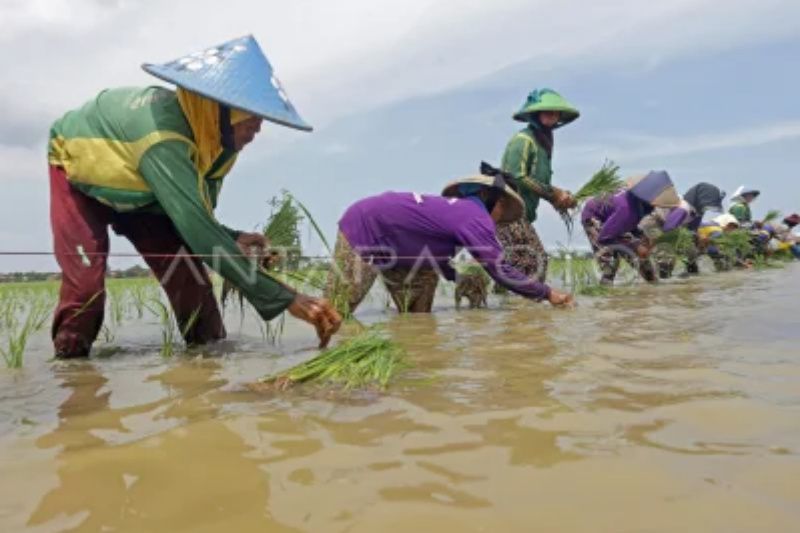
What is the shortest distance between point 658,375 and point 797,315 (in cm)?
162

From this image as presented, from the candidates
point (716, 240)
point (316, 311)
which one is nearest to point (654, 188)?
point (716, 240)

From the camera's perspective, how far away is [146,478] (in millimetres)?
1191

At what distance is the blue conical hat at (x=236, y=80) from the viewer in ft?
7.43

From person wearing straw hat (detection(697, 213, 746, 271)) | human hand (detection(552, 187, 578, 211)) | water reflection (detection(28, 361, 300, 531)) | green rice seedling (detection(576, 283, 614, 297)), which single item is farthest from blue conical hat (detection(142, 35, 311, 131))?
person wearing straw hat (detection(697, 213, 746, 271))

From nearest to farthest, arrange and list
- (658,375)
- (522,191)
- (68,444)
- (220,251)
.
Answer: (68,444) → (658,375) → (220,251) → (522,191)

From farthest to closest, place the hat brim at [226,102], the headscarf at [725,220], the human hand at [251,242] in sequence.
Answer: the headscarf at [725,220], the human hand at [251,242], the hat brim at [226,102]

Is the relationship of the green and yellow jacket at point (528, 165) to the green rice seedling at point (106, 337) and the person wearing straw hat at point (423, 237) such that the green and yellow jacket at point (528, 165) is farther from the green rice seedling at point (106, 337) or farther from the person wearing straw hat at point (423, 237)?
the green rice seedling at point (106, 337)

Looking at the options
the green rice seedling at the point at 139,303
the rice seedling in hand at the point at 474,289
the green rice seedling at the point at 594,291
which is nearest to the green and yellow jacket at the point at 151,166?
the green rice seedling at the point at 139,303

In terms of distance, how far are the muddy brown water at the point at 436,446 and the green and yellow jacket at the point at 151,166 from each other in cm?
35

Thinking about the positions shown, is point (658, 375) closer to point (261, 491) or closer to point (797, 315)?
point (261, 491)

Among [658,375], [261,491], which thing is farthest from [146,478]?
[658,375]

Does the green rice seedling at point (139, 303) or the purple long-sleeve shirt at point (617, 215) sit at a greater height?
the purple long-sleeve shirt at point (617, 215)

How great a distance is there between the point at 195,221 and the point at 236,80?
503 millimetres

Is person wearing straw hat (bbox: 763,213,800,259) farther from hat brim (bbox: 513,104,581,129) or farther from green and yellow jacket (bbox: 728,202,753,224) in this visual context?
hat brim (bbox: 513,104,581,129)
